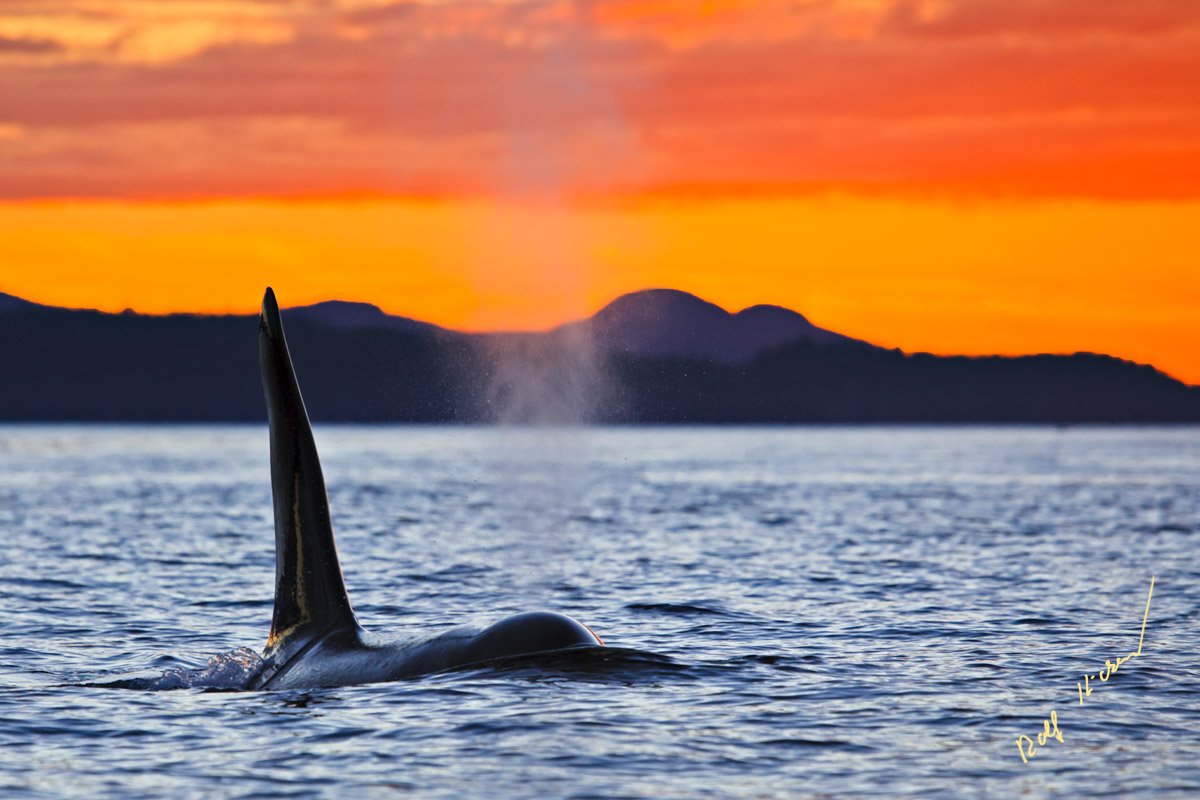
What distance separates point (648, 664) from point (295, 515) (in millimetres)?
4305

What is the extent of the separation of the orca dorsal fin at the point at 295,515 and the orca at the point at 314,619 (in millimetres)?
11

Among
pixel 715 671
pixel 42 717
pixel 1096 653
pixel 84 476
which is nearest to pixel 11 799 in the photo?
pixel 42 717

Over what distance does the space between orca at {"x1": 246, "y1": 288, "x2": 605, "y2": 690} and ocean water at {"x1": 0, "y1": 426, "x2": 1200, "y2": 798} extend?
30cm

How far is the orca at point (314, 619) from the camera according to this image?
16.7 meters

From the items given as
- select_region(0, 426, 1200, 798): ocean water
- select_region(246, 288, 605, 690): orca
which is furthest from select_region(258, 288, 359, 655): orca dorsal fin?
select_region(0, 426, 1200, 798): ocean water

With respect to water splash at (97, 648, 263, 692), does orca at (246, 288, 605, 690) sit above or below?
above

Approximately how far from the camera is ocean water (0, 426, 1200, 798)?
543 inches

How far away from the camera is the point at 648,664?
18.0 metres

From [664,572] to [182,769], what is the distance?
20.9m
